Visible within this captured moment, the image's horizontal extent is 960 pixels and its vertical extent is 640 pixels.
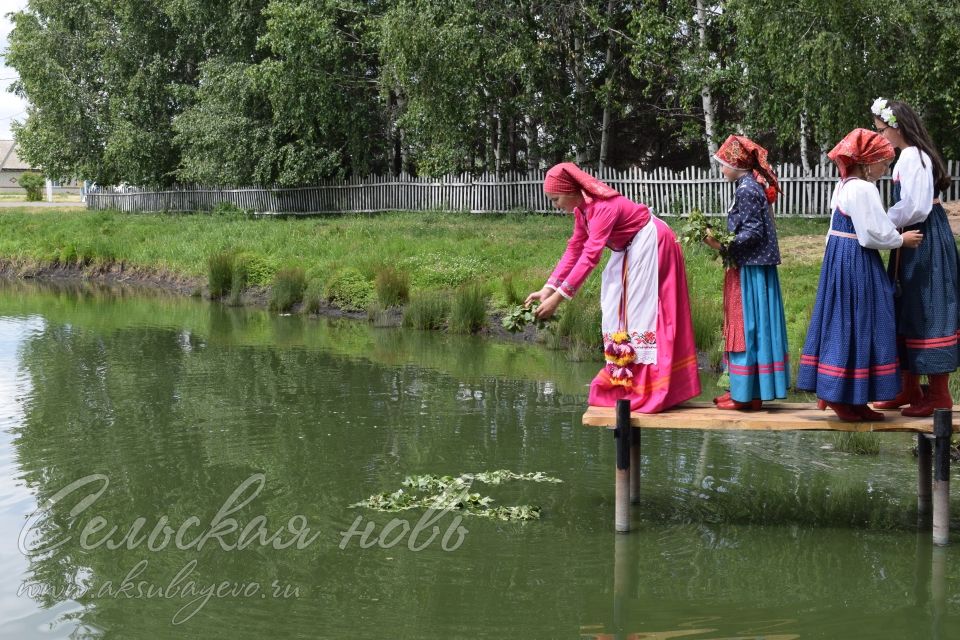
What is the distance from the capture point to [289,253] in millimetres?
21859

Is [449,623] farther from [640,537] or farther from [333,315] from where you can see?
[333,315]

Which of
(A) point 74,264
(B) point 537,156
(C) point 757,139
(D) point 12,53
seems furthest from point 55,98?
(C) point 757,139

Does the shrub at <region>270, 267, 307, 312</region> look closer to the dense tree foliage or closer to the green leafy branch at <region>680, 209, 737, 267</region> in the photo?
the dense tree foliage

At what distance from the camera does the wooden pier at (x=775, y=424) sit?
6.80 m

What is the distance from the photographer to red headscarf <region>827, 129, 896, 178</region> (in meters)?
6.92

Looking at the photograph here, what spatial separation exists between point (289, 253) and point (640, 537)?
1541 cm

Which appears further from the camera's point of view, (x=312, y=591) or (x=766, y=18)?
(x=766, y=18)

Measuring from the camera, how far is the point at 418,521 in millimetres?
7656

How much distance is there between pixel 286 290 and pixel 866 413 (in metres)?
13.7

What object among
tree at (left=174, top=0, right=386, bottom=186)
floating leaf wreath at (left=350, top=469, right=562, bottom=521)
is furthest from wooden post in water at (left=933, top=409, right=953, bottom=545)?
tree at (left=174, top=0, right=386, bottom=186)

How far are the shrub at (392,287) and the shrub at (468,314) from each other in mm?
1524

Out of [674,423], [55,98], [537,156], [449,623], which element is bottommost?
[449,623]

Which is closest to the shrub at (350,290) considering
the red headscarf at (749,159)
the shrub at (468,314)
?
the shrub at (468,314)

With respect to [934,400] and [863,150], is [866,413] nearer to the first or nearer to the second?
[934,400]
